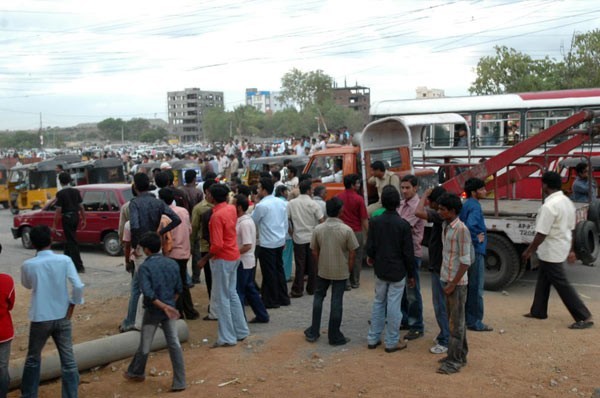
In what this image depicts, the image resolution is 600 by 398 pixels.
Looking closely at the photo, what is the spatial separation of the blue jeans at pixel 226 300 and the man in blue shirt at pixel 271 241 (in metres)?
1.25

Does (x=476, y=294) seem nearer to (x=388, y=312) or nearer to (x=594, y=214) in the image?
(x=388, y=312)

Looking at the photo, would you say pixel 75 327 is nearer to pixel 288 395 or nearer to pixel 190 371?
pixel 190 371

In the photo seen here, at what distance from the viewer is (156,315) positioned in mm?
6148

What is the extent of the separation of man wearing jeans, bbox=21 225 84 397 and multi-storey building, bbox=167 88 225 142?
15789 cm

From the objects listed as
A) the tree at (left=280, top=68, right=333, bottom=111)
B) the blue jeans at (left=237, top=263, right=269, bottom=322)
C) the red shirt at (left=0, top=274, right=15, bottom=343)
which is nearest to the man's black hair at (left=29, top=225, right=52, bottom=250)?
the red shirt at (left=0, top=274, right=15, bottom=343)

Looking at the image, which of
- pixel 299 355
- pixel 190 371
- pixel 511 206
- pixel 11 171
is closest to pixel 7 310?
pixel 190 371

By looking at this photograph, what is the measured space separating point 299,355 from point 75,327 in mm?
3269

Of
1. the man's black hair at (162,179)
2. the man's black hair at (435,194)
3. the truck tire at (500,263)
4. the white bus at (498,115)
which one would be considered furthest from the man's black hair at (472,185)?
the white bus at (498,115)

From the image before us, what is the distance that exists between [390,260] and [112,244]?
8.73 metres

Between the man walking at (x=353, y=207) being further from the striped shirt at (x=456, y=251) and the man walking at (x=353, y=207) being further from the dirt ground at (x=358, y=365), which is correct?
the striped shirt at (x=456, y=251)

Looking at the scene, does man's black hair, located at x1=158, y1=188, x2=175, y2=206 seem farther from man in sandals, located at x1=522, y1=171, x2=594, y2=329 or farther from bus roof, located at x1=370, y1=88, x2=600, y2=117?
bus roof, located at x1=370, y1=88, x2=600, y2=117

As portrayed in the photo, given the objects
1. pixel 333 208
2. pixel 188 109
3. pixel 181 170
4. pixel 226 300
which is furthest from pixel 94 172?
pixel 188 109

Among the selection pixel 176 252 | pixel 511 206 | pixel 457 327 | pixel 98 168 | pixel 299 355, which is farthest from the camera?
pixel 98 168

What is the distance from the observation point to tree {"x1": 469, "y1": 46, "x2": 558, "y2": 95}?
37.9m
